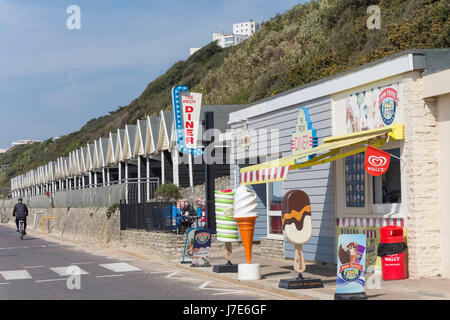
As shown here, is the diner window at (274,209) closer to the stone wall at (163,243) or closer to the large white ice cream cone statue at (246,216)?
the stone wall at (163,243)

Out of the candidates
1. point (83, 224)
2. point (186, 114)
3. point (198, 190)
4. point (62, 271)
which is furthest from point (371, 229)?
point (83, 224)

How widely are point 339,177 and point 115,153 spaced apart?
34.2 m

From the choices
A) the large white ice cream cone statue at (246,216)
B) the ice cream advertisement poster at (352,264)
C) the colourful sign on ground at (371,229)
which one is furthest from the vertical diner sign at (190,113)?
the ice cream advertisement poster at (352,264)

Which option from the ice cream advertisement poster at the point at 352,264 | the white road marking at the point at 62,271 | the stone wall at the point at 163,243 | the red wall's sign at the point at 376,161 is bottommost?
the white road marking at the point at 62,271

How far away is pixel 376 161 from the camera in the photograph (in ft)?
38.4

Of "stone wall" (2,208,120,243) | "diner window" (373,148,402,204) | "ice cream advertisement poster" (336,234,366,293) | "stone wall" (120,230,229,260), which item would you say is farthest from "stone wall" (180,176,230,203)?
"ice cream advertisement poster" (336,234,366,293)

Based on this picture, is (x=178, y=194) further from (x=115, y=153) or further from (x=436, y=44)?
(x=115, y=153)

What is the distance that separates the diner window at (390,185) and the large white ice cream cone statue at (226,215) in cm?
310

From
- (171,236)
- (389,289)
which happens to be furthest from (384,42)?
(389,289)

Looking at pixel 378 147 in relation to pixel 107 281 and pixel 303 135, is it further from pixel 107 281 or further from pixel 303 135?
pixel 107 281

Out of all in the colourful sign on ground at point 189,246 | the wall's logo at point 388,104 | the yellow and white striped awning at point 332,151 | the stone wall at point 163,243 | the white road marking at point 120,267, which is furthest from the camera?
Result: the stone wall at point 163,243

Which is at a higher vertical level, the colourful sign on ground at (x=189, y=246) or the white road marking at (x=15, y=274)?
the colourful sign on ground at (x=189, y=246)

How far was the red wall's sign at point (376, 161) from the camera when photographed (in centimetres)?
1165

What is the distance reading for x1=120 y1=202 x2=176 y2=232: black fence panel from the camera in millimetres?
19922
